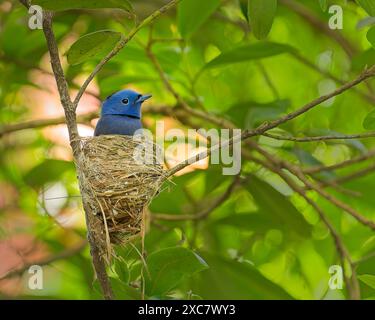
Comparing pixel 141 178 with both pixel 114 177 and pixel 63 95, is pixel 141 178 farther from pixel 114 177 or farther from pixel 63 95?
pixel 63 95

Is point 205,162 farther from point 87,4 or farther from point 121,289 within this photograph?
point 87,4

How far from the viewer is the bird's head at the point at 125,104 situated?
4.49 m

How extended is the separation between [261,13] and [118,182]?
914 mm

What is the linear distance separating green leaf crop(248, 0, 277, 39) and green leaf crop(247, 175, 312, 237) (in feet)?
4.82

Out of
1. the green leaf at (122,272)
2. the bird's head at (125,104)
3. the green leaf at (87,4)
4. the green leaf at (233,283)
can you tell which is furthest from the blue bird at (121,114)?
the green leaf at (87,4)

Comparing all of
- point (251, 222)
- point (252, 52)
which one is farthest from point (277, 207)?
point (252, 52)

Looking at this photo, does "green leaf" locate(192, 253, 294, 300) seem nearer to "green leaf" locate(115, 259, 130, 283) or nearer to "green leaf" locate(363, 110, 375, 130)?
"green leaf" locate(115, 259, 130, 283)

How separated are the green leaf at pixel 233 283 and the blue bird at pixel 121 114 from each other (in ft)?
2.66

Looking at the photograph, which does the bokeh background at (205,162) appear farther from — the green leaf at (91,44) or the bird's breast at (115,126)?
the green leaf at (91,44)

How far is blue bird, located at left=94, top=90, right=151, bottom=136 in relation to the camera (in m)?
4.44
